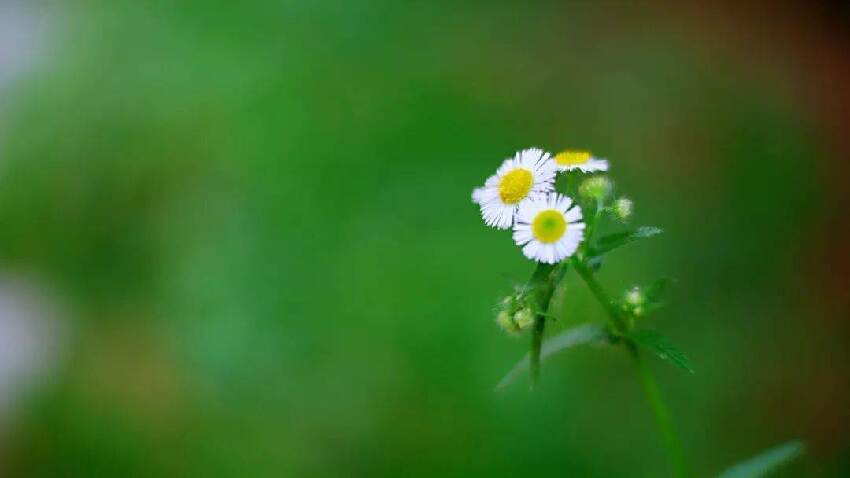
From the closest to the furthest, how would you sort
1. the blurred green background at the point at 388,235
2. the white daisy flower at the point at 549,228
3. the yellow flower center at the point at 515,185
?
the white daisy flower at the point at 549,228, the yellow flower center at the point at 515,185, the blurred green background at the point at 388,235

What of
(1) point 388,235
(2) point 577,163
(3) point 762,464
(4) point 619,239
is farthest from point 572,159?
(1) point 388,235

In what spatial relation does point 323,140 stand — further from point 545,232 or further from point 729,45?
point 545,232

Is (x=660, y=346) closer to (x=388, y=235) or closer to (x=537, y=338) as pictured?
(x=537, y=338)

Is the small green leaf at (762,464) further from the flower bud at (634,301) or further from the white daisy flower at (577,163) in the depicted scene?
the white daisy flower at (577,163)

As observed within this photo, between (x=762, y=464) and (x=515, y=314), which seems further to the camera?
(x=762, y=464)

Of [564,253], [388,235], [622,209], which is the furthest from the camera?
[388,235]

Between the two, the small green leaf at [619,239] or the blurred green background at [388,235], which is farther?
the blurred green background at [388,235]

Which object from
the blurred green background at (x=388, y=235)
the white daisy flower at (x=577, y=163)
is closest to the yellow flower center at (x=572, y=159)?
the white daisy flower at (x=577, y=163)

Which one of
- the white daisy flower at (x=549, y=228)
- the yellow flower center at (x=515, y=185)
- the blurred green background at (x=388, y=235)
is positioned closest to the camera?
the white daisy flower at (x=549, y=228)
